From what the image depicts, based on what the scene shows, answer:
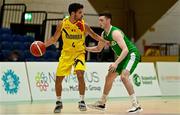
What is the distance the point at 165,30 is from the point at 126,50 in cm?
1454

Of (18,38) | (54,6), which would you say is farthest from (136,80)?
(54,6)

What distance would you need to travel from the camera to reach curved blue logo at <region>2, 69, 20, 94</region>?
12.1 metres

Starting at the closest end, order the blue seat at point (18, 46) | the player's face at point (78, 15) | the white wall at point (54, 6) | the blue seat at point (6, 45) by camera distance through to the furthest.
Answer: the player's face at point (78, 15) → the blue seat at point (6, 45) → the blue seat at point (18, 46) → the white wall at point (54, 6)

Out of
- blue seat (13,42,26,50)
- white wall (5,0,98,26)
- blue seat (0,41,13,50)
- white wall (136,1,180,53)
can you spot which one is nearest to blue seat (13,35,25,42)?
blue seat (13,42,26,50)

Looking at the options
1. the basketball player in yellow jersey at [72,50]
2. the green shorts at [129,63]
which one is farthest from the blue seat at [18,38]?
the green shorts at [129,63]

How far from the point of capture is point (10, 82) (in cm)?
1216

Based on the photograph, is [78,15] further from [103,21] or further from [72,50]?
[72,50]

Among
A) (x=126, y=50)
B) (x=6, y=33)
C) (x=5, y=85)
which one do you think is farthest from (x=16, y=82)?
(x=6, y=33)

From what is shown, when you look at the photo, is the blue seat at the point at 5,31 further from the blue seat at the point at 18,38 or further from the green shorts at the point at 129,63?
the green shorts at the point at 129,63

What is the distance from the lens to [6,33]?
17.8 metres

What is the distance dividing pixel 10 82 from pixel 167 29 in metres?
12.2

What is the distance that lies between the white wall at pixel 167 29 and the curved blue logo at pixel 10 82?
11659mm

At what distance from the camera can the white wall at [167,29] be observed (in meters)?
22.6

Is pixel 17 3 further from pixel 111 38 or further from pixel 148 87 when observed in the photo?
pixel 111 38
